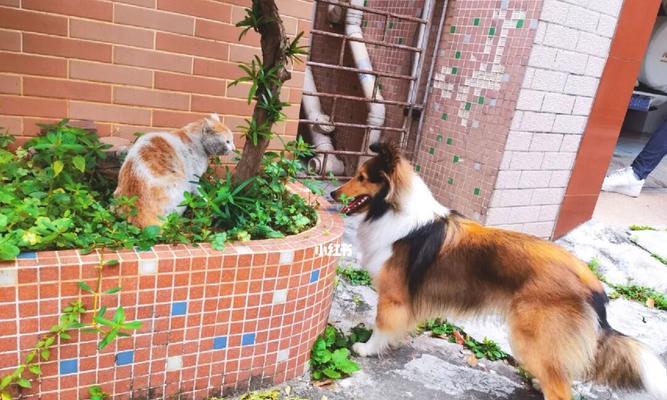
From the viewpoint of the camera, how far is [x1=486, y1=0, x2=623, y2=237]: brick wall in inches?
171

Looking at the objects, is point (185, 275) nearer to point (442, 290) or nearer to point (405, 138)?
point (442, 290)

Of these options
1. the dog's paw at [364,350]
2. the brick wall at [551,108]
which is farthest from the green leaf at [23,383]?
the brick wall at [551,108]

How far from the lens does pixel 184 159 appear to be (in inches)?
101

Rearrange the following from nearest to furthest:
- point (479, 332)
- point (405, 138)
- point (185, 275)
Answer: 1. point (185, 275)
2. point (479, 332)
3. point (405, 138)

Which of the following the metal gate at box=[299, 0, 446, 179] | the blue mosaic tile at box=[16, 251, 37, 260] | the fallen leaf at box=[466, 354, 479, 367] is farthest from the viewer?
the metal gate at box=[299, 0, 446, 179]

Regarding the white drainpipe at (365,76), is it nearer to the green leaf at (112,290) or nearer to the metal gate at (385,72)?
the metal gate at (385,72)

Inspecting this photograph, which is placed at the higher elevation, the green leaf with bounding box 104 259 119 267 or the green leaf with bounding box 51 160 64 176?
the green leaf with bounding box 51 160 64 176

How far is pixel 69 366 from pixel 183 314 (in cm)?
47

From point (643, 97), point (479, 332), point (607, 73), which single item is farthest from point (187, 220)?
point (643, 97)

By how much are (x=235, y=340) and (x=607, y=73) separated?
448 cm

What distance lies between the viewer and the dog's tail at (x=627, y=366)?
2.41 meters

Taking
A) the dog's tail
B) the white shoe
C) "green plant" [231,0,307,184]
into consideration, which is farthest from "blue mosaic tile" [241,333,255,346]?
the white shoe

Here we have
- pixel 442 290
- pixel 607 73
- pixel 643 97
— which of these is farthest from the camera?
pixel 643 97

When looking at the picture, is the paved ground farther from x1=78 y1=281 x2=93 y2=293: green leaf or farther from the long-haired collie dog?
x1=78 y1=281 x2=93 y2=293: green leaf
